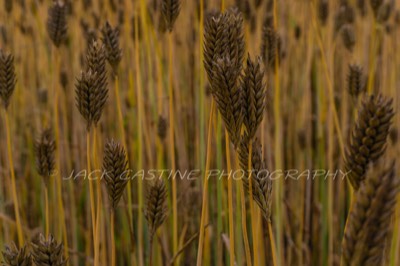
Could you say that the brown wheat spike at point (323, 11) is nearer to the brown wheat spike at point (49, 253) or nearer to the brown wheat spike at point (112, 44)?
the brown wheat spike at point (112, 44)

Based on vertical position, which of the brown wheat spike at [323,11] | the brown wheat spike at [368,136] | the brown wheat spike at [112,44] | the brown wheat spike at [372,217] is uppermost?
the brown wheat spike at [323,11]

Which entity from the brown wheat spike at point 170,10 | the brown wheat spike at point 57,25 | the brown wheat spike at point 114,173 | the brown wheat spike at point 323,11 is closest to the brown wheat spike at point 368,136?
the brown wheat spike at point 114,173

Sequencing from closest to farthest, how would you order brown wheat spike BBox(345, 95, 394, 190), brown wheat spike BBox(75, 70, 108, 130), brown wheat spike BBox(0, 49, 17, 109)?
brown wheat spike BBox(345, 95, 394, 190) < brown wheat spike BBox(75, 70, 108, 130) < brown wheat spike BBox(0, 49, 17, 109)

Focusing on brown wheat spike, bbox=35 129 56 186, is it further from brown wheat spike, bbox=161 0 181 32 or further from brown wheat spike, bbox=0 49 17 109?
brown wheat spike, bbox=161 0 181 32

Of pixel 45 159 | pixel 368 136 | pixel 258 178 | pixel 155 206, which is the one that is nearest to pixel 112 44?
pixel 45 159

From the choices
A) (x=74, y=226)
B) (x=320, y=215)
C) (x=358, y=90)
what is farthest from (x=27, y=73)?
(x=358, y=90)

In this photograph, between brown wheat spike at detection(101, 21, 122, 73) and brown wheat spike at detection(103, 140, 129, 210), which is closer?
brown wheat spike at detection(103, 140, 129, 210)

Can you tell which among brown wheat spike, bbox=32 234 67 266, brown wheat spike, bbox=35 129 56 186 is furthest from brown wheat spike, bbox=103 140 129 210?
brown wheat spike, bbox=35 129 56 186

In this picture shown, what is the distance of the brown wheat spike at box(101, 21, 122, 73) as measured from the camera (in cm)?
101

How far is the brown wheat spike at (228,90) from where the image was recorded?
23.5 inches

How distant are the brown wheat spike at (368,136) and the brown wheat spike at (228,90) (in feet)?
0.47

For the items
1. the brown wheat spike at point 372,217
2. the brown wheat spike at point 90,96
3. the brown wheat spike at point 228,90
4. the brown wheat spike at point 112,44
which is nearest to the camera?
the brown wheat spike at point 372,217

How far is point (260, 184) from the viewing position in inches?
25.1

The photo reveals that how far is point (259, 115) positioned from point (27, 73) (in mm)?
1906
